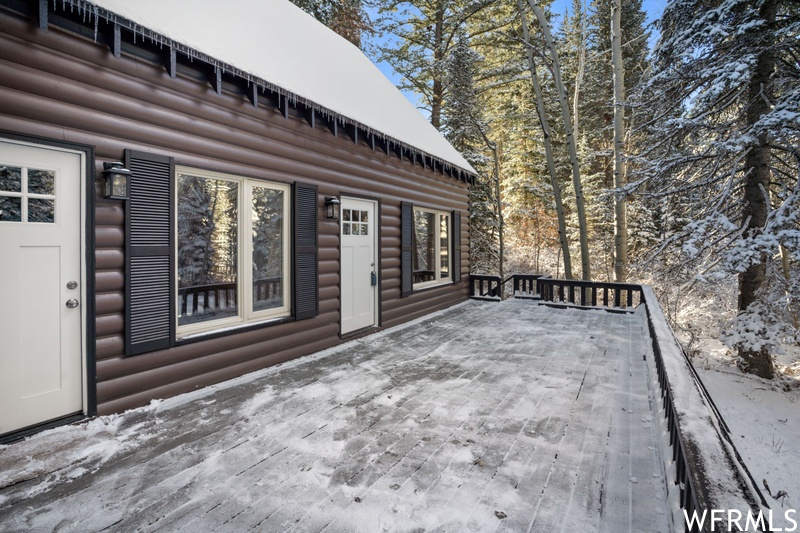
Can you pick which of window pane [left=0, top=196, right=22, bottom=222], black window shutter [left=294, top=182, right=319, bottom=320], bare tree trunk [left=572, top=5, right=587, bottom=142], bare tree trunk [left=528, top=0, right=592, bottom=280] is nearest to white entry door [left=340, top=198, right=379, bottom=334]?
black window shutter [left=294, top=182, right=319, bottom=320]

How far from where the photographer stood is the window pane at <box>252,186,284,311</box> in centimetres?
392

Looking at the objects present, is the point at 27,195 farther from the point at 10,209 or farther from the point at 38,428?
the point at 38,428

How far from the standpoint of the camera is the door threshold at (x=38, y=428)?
229 cm

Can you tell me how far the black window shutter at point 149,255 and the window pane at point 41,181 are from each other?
0.41m

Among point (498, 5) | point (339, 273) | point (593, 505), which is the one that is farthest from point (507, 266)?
point (593, 505)

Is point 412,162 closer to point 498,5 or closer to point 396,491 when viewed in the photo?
point 396,491

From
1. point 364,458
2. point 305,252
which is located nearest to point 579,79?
point 305,252

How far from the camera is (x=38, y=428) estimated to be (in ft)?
7.90

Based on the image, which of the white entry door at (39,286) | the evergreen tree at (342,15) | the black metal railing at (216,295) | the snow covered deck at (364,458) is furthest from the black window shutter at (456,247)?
the white entry door at (39,286)

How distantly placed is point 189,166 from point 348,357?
2409mm

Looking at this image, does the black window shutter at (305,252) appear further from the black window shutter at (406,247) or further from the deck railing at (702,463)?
the deck railing at (702,463)

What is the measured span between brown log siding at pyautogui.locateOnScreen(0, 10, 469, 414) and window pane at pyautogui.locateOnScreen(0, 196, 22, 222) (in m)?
0.38

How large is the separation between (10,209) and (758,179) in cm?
829

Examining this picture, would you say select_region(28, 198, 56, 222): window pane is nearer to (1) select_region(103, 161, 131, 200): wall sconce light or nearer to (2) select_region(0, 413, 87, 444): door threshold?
(1) select_region(103, 161, 131, 200): wall sconce light
